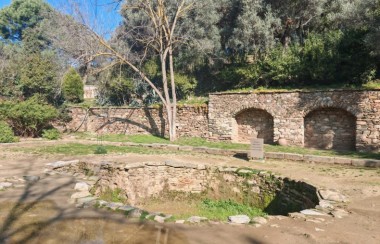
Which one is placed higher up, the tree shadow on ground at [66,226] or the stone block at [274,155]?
the stone block at [274,155]

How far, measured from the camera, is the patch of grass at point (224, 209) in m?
8.83

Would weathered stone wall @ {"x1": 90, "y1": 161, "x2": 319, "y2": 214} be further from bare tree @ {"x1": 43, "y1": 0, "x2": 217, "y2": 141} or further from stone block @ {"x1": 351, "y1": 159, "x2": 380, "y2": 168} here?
bare tree @ {"x1": 43, "y1": 0, "x2": 217, "y2": 141}

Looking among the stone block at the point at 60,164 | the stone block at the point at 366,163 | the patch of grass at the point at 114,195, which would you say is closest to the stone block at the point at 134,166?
the patch of grass at the point at 114,195

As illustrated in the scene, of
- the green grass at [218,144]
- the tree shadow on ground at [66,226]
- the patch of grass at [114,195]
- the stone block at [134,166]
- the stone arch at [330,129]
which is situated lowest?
the patch of grass at [114,195]

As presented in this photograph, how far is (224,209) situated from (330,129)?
794 centimetres

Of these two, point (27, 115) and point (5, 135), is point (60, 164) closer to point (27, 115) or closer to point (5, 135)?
point (5, 135)

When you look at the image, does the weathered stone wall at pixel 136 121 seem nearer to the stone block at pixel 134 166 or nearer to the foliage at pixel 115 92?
the foliage at pixel 115 92

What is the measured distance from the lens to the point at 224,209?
9211 millimetres

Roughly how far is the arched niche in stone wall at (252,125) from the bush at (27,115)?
10.9m

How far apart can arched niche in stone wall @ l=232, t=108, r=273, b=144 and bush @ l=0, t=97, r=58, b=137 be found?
10.9 m

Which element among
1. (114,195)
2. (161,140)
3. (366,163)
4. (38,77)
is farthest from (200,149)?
(38,77)

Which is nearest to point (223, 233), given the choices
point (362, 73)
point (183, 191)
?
point (183, 191)

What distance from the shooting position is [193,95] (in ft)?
72.0

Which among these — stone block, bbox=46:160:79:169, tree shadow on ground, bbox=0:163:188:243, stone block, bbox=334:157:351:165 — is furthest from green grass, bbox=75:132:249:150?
tree shadow on ground, bbox=0:163:188:243
